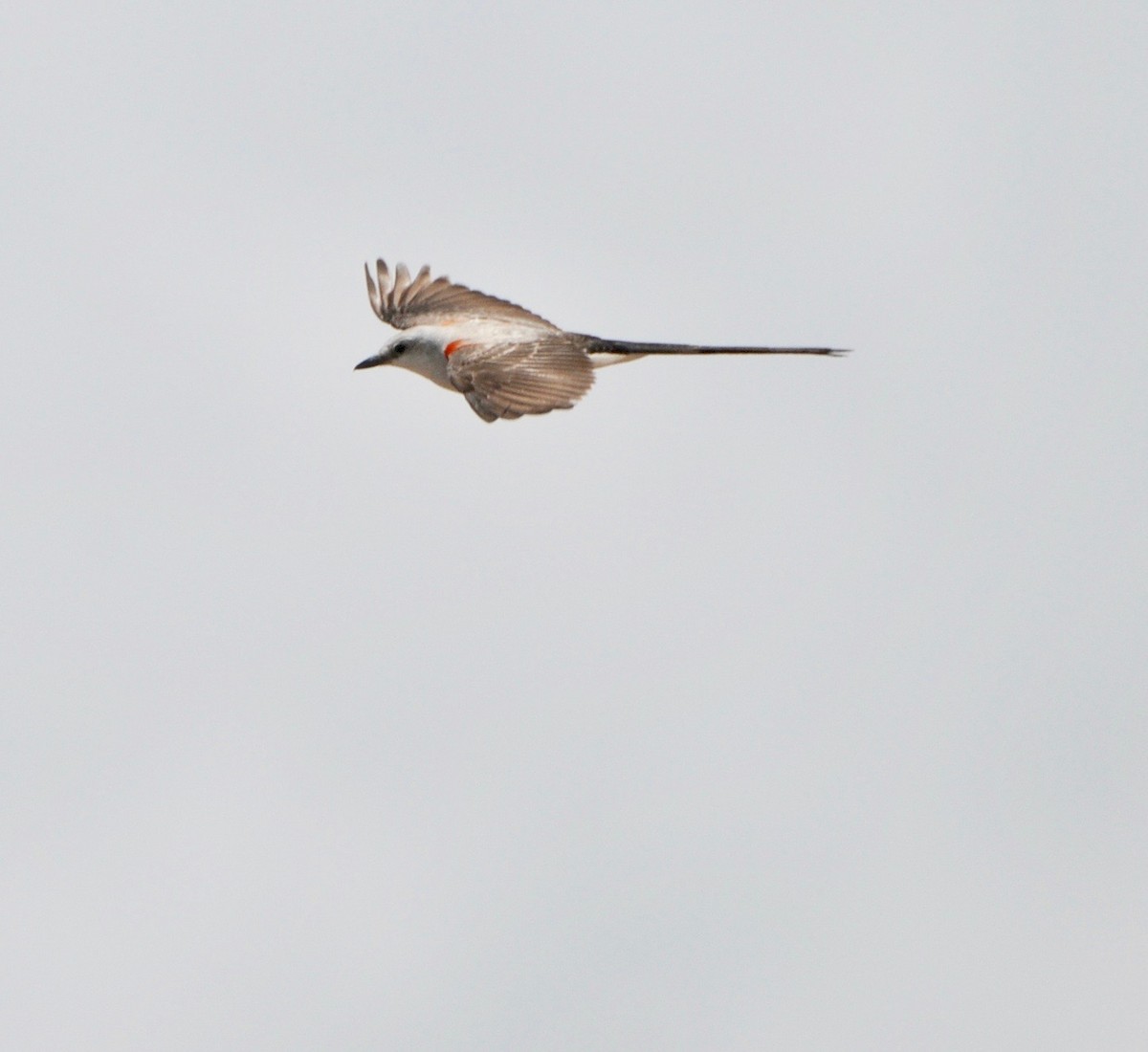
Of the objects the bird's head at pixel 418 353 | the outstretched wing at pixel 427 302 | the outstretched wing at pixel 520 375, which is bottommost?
the outstretched wing at pixel 520 375

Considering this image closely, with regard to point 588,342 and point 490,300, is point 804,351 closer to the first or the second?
point 588,342

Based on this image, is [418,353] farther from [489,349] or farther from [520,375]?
[520,375]

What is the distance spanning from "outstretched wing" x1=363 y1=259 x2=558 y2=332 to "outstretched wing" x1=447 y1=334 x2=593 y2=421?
234 centimetres

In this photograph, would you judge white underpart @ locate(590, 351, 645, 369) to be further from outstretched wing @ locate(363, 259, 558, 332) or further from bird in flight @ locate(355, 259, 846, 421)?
outstretched wing @ locate(363, 259, 558, 332)

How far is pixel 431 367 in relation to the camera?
26703mm

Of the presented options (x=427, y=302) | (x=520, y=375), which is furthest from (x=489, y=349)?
(x=427, y=302)

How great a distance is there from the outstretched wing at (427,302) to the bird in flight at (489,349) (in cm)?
1

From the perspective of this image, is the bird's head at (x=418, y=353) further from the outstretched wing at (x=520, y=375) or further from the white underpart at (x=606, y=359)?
the white underpart at (x=606, y=359)

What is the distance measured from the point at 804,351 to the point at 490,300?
5962 mm

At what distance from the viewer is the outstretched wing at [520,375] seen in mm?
22859

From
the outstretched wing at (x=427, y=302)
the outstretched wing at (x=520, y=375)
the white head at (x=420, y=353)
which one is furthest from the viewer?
the outstretched wing at (x=427, y=302)

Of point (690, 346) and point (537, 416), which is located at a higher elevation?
point (690, 346)

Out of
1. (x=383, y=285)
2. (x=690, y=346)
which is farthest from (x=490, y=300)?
(x=690, y=346)

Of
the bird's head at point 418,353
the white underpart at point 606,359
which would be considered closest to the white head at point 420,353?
the bird's head at point 418,353
